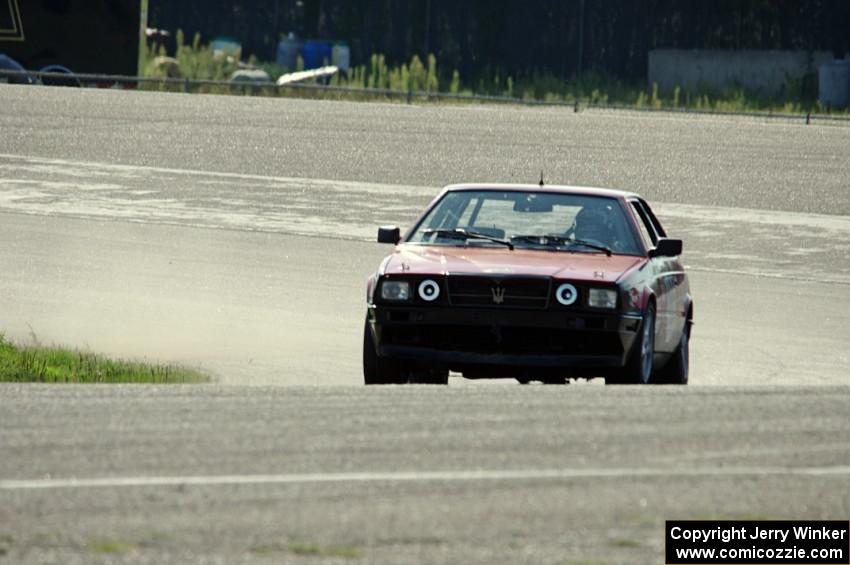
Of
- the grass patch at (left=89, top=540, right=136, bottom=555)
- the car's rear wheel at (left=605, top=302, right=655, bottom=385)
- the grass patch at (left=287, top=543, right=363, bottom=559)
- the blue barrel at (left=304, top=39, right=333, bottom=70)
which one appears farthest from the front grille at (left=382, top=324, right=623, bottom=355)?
the blue barrel at (left=304, top=39, right=333, bottom=70)

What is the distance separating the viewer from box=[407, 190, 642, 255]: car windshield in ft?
42.4

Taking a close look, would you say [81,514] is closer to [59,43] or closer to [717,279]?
[717,279]

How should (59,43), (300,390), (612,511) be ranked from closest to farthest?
1. (612,511)
2. (300,390)
3. (59,43)

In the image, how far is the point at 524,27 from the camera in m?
70.2

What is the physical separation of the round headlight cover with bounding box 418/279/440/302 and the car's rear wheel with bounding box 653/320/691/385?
219cm

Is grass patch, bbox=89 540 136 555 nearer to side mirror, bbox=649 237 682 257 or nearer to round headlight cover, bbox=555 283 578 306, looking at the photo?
round headlight cover, bbox=555 283 578 306

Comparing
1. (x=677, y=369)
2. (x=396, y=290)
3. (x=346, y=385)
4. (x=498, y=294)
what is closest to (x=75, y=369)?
(x=396, y=290)

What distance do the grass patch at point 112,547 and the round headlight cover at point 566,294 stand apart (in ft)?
18.6

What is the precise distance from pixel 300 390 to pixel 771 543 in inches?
168

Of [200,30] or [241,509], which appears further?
[200,30]

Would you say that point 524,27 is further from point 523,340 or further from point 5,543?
point 5,543

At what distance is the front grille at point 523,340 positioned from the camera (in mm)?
11898

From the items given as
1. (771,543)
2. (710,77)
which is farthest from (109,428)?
(710,77)

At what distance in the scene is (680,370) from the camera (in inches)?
538
